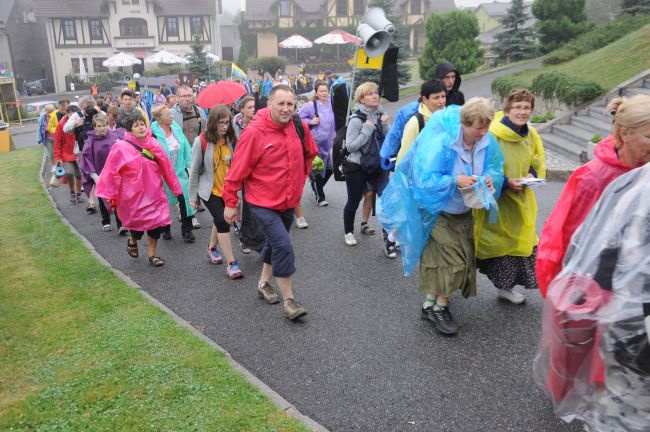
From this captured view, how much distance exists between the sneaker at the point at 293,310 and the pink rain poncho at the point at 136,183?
87.8 inches

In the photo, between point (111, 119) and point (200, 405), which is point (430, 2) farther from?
point (200, 405)

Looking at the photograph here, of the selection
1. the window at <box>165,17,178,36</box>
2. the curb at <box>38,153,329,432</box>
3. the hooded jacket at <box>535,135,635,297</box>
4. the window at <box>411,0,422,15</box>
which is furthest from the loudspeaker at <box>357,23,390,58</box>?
the window at <box>411,0,422,15</box>

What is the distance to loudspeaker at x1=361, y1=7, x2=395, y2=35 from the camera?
664cm

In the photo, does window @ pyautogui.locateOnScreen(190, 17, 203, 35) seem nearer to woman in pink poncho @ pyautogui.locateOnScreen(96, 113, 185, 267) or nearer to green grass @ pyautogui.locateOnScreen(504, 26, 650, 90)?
green grass @ pyautogui.locateOnScreen(504, 26, 650, 90)

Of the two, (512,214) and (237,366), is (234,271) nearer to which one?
(237,366)

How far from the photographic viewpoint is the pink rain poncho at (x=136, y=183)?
18.8ft

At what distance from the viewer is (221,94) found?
26.8 feet

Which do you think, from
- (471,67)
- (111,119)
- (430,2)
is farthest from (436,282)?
(430,2)

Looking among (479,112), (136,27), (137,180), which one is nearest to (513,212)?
(479,112)

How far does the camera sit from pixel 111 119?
820 centimetres

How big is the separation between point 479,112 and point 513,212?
109cm

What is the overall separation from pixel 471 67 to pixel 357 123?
21716 millimetres

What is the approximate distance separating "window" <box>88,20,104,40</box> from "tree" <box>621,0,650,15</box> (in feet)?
154

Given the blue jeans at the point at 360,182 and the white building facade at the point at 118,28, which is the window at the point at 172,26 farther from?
the blue jeans at the point at 360,182
